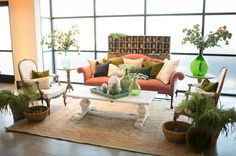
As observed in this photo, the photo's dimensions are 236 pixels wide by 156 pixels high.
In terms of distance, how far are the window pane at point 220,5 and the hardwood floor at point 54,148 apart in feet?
9.84

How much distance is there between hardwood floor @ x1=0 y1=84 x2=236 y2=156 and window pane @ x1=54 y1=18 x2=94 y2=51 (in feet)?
11.6

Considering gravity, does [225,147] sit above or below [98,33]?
below

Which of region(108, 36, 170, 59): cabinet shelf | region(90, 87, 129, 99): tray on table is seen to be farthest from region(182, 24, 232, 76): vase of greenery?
region(90, 87, 129, 99): tray on table

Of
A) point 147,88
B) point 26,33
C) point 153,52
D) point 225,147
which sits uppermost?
point 26,33

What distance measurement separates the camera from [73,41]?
221 inches

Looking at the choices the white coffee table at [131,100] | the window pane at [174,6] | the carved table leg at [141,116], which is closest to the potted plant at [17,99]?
the white coffee table at [131,100]

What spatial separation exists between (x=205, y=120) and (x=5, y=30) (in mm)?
5843

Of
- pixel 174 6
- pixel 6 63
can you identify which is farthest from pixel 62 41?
pixel 174 6

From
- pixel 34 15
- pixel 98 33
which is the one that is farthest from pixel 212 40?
pixel 34 15

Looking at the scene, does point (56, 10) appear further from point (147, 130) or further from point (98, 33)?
point (147, 130)

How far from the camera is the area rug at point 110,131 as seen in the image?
3.07 m

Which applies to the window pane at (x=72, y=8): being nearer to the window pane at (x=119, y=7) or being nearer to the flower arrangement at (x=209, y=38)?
the window pane at (x=119, y=7)

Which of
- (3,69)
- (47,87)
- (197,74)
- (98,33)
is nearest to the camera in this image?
(47,87)

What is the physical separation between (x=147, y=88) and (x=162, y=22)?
6.65 feet
